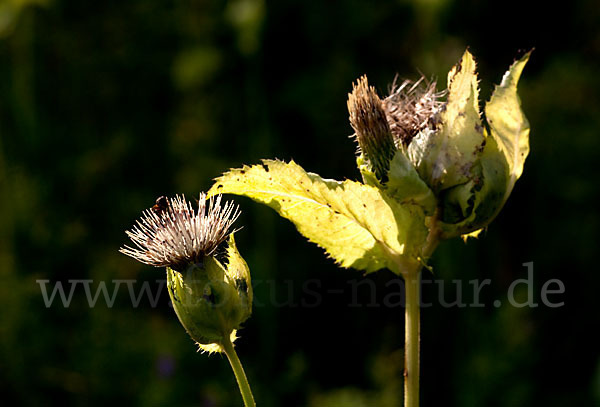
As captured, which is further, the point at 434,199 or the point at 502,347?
the point at 502,347

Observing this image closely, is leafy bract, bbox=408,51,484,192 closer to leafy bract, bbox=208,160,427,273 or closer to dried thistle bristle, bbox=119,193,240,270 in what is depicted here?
leafy bract, bbox=208,160,427,273

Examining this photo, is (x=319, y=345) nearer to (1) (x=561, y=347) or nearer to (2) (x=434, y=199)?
(1) (x=561, y=347)

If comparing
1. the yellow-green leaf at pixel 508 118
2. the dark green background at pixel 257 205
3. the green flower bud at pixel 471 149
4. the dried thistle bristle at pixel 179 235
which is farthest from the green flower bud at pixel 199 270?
the dark green background at pixel 257 205

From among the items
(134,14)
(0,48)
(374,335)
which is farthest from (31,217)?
A: (374,335)

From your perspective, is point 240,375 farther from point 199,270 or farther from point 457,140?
point 457,140

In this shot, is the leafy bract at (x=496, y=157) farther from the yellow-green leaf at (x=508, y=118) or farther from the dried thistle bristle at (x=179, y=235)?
the dried thistle bristle at (x=179, y=235)

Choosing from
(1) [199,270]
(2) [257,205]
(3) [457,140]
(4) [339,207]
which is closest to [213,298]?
(1) [199,270]
